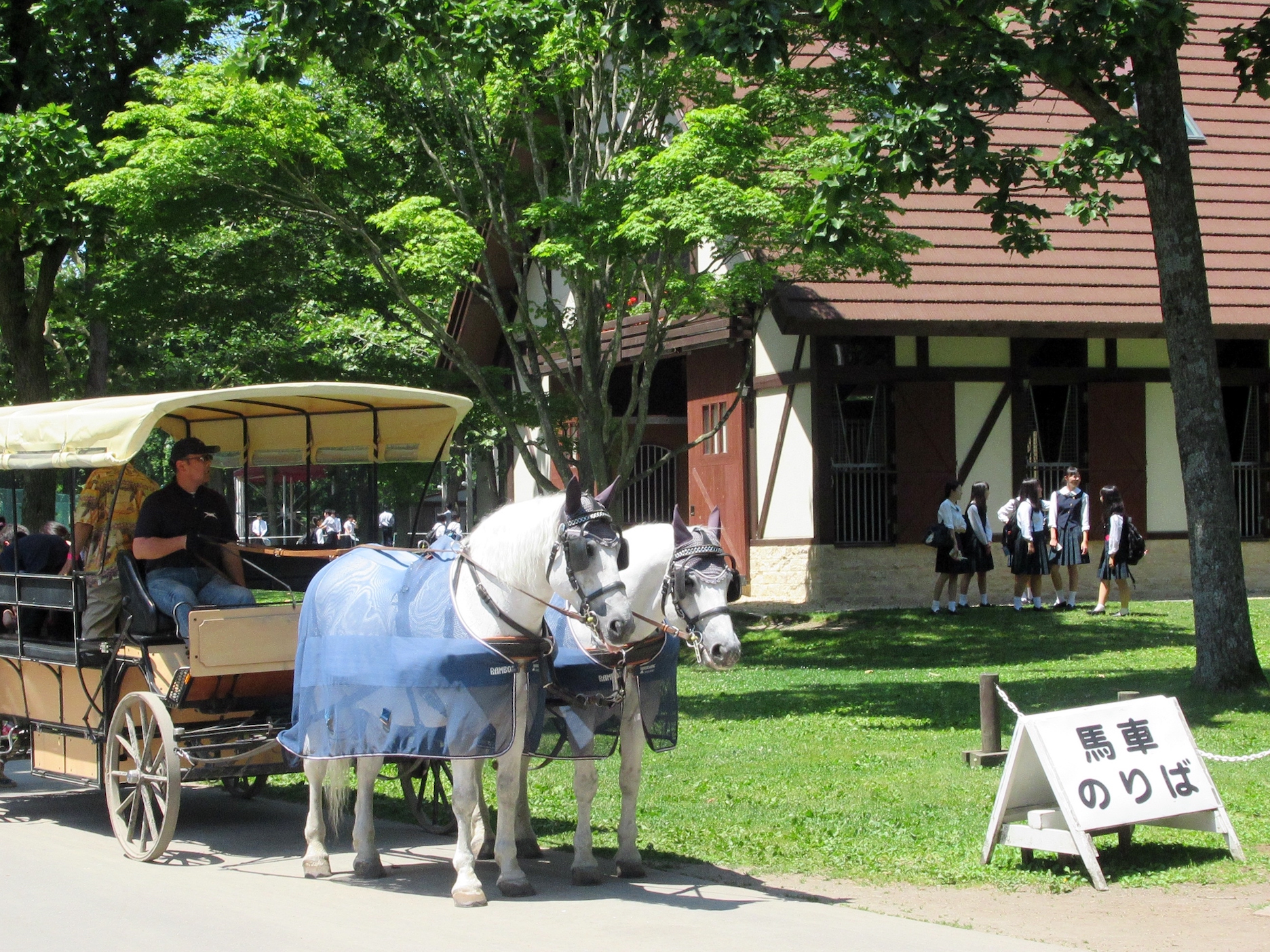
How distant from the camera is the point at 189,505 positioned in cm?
923

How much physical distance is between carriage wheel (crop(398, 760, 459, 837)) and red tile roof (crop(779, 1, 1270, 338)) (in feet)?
39.1

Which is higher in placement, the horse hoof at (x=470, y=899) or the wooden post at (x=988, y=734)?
the wooden post at (x=988, y=734)

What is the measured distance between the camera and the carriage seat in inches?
343

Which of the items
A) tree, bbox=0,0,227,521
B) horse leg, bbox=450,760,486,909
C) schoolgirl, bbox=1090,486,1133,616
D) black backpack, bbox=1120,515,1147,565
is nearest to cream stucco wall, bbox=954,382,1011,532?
schoolgirl, bbox=1090,486,1133,616

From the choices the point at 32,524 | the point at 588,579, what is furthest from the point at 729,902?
the point at 32,524

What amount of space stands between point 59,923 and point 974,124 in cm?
874

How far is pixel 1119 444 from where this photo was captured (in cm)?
2261

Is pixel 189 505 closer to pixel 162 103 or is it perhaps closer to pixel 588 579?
pixel 588 579

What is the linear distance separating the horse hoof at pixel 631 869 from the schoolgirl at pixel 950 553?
42.4ft

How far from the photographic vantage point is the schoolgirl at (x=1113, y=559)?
19.2m

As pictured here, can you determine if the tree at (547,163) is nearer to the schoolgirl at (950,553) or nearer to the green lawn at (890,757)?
the schoolgirl at (950,553)

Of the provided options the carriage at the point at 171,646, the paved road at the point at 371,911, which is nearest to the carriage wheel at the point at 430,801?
the carriage at the point at 171,646

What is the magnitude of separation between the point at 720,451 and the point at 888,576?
148 inches

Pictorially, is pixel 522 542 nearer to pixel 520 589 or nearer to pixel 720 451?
pixel 520 589
